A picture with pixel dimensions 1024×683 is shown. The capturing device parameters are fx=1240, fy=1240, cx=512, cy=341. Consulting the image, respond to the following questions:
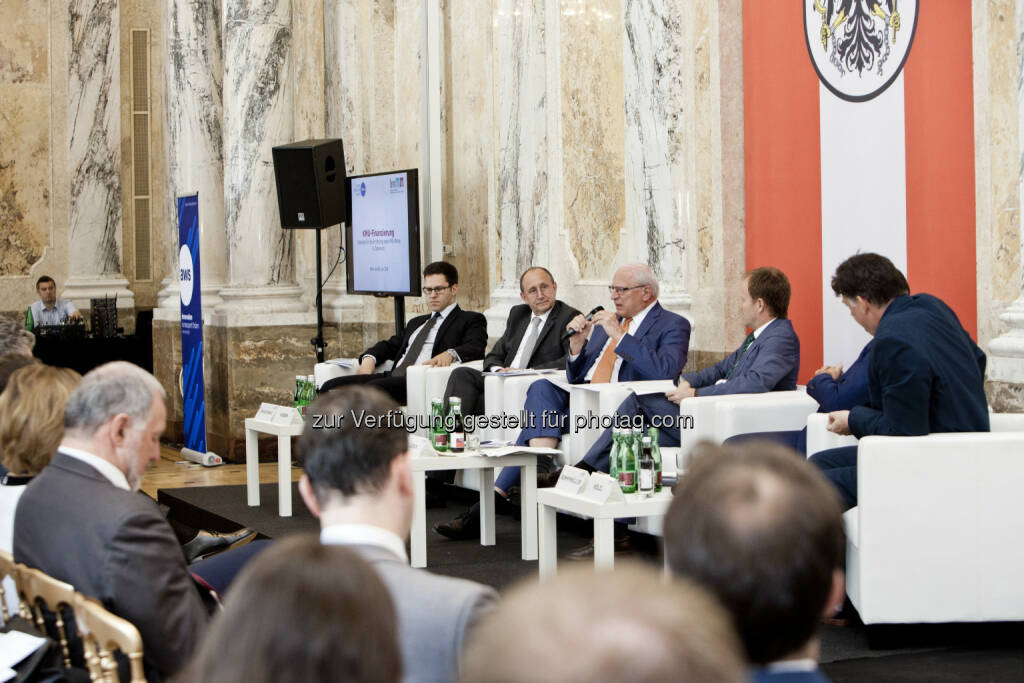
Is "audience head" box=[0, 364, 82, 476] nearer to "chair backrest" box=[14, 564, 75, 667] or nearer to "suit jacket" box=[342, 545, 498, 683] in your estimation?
"chair backrest" box=[14, 564, 75, 667]

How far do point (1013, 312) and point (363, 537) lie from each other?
11.6 feet

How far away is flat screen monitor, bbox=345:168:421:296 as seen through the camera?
7977 millimetres

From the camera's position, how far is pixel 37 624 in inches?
95.9

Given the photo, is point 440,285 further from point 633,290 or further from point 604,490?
point 604,490

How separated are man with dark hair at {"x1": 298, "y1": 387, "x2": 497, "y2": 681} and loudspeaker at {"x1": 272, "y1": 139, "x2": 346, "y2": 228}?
6652 mm

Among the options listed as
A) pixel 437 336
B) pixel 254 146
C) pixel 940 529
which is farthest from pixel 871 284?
pixel 254 146

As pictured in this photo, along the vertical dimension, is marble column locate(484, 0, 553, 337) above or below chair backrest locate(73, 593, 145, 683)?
above

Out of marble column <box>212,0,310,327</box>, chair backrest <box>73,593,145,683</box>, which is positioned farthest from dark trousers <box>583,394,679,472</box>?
marble column <box>212,0,310,327</box>

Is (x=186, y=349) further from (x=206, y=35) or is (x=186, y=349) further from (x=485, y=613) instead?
(x=485, y=613)

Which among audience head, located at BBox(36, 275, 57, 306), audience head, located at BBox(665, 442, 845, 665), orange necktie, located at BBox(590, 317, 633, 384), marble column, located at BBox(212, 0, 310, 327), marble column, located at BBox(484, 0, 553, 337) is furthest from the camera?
audience head, located at BBox(36, 275, 57, 306)

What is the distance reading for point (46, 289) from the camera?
1172cm

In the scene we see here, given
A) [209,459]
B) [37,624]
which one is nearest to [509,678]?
[37,624]

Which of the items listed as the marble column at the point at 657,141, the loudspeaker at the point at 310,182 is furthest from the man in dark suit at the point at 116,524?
the loudspeaker at the point at 310,182

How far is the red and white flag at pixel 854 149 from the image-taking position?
523 cm
